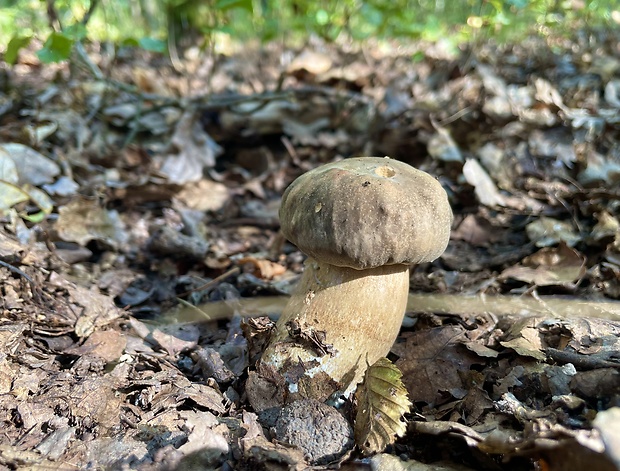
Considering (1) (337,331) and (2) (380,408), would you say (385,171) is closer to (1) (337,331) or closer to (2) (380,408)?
(1) (337,331)

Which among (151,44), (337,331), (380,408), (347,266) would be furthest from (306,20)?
(380,408)

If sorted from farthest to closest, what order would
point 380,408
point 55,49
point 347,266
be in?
point 55,49, point 347,266, point 380,408

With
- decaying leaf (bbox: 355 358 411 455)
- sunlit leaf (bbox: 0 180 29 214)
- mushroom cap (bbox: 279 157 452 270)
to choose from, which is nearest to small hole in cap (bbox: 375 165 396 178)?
mushroom cap (bbox: 279 157 452 270)

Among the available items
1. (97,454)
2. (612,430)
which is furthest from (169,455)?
(612,430)

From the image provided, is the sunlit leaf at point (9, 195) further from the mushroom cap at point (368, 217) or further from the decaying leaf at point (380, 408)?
the decaying leaf at point (380, 408)

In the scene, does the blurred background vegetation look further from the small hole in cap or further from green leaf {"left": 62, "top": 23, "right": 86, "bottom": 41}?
the small hole in cap

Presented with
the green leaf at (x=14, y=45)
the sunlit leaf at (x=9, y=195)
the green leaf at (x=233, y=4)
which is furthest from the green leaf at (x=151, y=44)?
the sunlit leaf at (x=9, y=195)

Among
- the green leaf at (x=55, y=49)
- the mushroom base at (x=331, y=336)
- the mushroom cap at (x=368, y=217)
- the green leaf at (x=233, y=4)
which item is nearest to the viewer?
the mushroom cap at (x=368, y=217)

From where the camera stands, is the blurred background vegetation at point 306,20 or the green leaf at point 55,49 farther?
the blurred background vegetation at point 306,20
